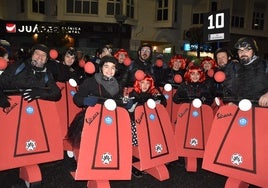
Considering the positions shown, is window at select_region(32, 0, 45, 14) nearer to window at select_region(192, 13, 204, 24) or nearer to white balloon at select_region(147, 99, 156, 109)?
window at select_region(192, 13, 204, 24)

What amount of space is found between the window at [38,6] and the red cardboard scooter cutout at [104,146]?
2115cm

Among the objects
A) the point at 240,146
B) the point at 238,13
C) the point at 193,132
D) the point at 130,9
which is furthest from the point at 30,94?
the point at 238,13

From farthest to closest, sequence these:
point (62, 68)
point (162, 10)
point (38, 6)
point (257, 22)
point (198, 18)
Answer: point (257, 22) < point (198, 18) < point (162, 10) < point (38, 6) < point (62, 68)

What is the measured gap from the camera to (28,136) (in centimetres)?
373

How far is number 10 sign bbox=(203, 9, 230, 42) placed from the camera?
7.46 meters

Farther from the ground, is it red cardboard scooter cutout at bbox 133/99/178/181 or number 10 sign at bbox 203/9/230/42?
number 10 sign at bbox 203/9/230/42

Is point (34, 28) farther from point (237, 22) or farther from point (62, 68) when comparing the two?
point (62, 68)

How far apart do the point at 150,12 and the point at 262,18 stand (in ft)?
35.3

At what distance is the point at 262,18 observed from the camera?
29016 mm

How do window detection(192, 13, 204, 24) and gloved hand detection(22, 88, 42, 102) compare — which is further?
window detection(192, 13, 204, 24)

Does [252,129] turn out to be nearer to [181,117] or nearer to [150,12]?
[181,117]

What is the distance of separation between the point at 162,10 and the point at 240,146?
2379 centimetres

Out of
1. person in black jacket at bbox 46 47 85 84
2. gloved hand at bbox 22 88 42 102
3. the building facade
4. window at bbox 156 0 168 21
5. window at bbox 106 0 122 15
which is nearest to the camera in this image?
gloved hand at bbox 22 88 42 102

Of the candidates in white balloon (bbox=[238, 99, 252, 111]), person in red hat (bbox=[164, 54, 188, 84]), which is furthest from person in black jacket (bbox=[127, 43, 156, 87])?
white balloon (bbox=[238, 99, 252, 111])
